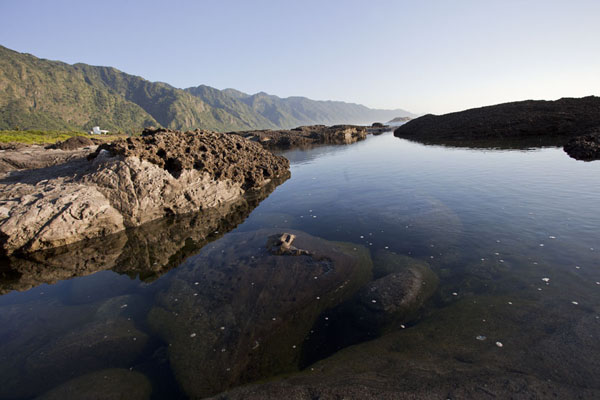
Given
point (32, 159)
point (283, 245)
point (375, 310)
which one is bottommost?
point (375, 310)

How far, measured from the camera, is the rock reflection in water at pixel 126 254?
915 cm

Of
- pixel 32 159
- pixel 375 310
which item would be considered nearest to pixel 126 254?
pixel 375 310

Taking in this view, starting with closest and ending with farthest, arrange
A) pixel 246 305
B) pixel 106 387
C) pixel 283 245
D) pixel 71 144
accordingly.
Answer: pixel 106 387 → pixel 246 305 → pixel 283 245 → pixel 71 144

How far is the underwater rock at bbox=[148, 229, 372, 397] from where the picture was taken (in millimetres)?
4988

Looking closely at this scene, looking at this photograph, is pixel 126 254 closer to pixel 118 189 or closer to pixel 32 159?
pixel 118 189

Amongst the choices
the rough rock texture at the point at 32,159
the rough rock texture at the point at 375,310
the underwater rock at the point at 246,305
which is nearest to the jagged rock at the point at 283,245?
the underwater rock at the point at 246,305

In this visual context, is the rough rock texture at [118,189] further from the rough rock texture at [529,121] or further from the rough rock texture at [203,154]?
the rough rock texture at [529,121]

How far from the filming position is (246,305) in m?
6.75

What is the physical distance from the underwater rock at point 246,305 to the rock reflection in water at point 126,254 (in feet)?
4.60

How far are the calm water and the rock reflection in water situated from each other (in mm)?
179

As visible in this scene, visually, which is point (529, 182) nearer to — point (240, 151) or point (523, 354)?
point (523, 354)

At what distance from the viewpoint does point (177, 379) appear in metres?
4.82

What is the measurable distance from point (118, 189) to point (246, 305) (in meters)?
10.6

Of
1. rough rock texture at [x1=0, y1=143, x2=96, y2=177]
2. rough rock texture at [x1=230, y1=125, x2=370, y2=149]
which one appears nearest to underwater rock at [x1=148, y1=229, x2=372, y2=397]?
rough rock texture at [x1=0, y1=143, x2=96, y2=177]
